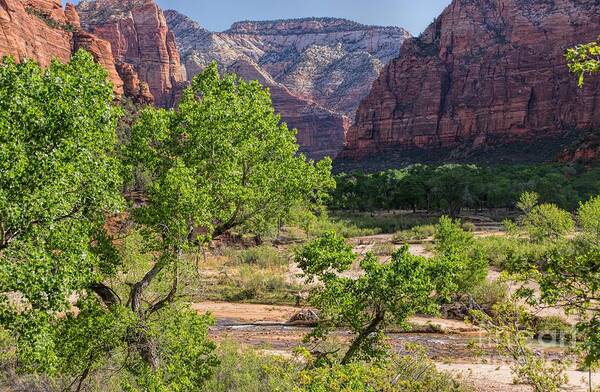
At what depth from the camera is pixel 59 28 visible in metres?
112

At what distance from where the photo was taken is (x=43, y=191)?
6.55m

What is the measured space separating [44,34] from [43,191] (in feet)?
378

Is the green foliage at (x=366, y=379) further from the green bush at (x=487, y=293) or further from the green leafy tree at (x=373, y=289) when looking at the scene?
the green bush at (x=487, y=293)

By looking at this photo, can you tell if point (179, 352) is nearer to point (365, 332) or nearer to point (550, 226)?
point (365, 332)

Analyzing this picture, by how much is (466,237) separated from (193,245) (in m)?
21.3

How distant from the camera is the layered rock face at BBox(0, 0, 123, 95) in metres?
85.3

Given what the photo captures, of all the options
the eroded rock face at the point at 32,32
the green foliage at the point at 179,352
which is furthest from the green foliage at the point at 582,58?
the eroded rock face at the point at 32,32

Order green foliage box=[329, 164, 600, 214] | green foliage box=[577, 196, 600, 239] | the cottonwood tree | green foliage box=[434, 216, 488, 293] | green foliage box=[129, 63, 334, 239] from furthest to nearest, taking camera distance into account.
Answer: green foliage box=[329, 164, 600, 214], green foliage box=[577, 196, 600, 239], green foliage box=[434, 216, 488, 293], green foliage box=[129, 63, 334, 239], the cottonwood tree

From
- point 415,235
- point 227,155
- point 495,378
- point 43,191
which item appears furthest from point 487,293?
point 415,235

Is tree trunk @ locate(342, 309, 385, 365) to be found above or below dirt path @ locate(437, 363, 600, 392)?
above

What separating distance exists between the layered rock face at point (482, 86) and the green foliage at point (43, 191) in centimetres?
13803

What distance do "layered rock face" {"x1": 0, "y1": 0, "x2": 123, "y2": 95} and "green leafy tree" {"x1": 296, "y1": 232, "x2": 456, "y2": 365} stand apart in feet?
267

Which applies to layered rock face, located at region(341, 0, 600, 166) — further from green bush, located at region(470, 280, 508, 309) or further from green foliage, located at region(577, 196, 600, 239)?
green bush, located at region(470, 280, 508, 309)

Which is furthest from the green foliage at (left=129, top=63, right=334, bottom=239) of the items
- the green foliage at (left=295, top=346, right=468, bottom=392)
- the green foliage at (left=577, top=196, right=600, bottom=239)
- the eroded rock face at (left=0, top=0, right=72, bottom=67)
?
the eroded rock face at (left=0, top=0, right=72, bottom=67)
